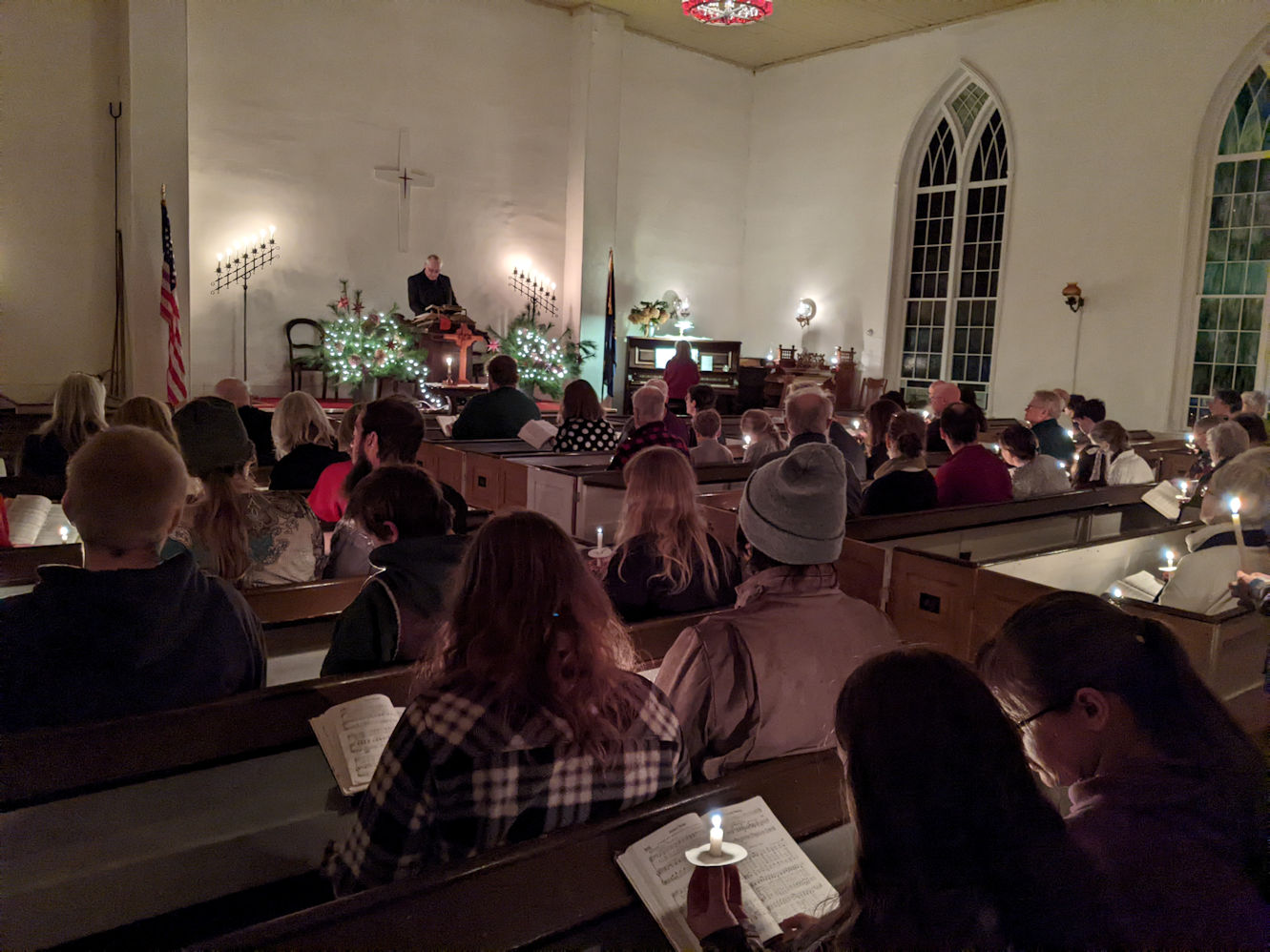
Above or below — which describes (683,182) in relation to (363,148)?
above

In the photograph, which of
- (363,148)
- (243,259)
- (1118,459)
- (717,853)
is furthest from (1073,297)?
(717,853)

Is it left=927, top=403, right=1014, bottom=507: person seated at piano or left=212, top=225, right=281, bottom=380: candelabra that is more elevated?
left=212, top=225, right=281, bottom=380: candelabra

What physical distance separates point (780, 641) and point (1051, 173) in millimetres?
11798

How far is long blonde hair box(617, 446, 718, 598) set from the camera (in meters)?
2.86

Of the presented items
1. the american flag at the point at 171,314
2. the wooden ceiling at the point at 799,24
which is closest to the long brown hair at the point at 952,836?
the american flag at the point at 171,314

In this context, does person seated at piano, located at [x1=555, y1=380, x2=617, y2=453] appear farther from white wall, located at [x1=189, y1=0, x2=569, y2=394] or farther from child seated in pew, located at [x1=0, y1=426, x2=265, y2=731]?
white wall, located at [x1=189, y1=0, x2=569, y2=394]

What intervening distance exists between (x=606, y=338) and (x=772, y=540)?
1158cm

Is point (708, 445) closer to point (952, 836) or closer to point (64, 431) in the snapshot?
point (64, 431)

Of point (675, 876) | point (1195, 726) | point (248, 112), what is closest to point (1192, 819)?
point (1195, 726)

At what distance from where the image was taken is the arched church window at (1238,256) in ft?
33.4

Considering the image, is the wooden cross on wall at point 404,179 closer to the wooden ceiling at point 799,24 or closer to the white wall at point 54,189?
the wooden ceiling at point 799,24

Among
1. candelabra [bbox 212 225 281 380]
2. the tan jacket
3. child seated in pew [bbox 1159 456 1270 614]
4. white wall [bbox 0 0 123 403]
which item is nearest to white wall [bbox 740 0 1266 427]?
candelabra [bbox 212 225 281 380]

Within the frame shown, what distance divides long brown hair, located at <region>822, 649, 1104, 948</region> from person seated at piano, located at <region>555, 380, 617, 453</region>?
5276 mm

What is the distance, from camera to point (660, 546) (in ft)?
9.50
